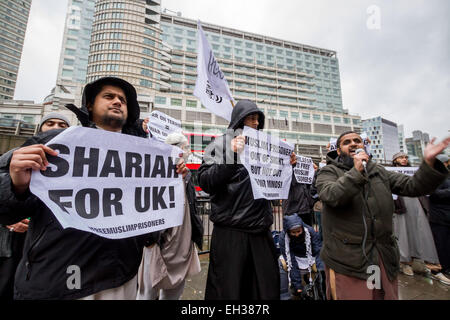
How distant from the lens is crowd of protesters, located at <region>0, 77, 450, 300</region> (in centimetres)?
121

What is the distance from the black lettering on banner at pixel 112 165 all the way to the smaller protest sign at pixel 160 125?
2.82 metres

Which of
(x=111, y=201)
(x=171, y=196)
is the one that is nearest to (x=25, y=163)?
(x=111, y=201)

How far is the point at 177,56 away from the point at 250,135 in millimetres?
73508

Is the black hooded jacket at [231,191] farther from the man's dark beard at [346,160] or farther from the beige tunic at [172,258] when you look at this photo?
the man's dark beard at [346,160]

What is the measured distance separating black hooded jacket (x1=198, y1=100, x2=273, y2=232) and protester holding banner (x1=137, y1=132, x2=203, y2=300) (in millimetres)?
402

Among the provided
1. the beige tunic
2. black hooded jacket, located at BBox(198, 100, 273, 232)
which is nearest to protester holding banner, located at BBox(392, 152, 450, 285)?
black hooded jacket, located at BBox(198, 100, 273, 232)

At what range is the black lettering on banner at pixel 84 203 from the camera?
130 centimetres

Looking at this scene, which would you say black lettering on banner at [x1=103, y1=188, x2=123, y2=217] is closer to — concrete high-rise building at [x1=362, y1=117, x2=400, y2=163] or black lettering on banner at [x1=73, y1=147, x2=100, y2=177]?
black lettering on banner at [x1=73, y1=147, x2=100, y2=177]

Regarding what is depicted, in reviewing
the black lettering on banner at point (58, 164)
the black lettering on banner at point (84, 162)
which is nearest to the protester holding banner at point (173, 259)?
the black lettering on banner at point (84, 162)

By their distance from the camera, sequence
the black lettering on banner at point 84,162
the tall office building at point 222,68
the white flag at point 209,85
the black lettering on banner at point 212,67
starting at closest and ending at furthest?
the black lettering on banner at point 84,162
the white flag at point 209,85
the black lettering on banner at point 212,67
the tall office building at point 222,68

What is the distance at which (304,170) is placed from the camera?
3859 mm
